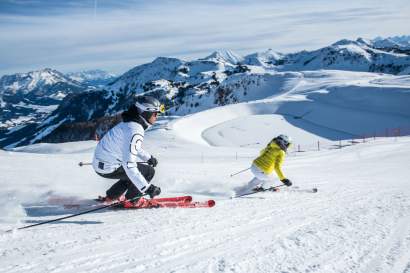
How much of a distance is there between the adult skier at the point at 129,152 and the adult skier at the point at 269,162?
9.64 ft

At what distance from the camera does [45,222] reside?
6078mm

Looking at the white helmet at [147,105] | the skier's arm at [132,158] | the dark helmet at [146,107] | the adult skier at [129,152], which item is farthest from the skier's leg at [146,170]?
the white helmet at [147,105]

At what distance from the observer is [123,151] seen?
672 centimetres

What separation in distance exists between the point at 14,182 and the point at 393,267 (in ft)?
23.8

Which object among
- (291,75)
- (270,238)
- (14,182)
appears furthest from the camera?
(291,75)

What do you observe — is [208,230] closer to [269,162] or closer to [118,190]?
[118,190]

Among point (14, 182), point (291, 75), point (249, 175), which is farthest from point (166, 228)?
point (291, 75)

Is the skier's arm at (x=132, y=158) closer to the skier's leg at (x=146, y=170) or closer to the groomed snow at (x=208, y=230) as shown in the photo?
the groomed snow at (x=208, y=230)

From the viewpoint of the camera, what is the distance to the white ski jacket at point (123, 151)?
261 inches

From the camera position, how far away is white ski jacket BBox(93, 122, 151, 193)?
261 inches

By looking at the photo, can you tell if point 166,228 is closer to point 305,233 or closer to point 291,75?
point 305,233

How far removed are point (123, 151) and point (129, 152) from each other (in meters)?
0.13

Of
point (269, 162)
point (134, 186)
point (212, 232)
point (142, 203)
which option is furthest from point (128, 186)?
point (269, 162)

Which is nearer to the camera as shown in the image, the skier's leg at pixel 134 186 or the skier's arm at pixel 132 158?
the skier's arm at pixel 132 158
